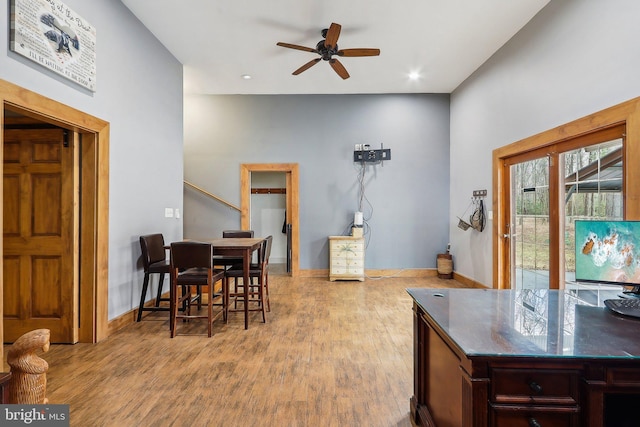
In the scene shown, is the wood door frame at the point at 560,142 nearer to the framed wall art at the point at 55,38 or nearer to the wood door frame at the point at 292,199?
the wood door frame at the point at 292,199

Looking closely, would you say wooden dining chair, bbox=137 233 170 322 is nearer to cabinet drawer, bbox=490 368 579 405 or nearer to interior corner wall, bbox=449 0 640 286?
cabinet drawer, bbox=490 368 579 405

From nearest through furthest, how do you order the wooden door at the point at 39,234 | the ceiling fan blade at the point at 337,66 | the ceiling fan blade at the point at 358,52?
the wooden door at the point at 39,234 → the ceiling fan blade at the point at 358,52 → the ceiling fan blade at the point at 337,66

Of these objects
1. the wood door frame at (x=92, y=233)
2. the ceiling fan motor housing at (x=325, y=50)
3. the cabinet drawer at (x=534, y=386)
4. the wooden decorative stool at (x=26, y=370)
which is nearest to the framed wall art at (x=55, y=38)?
the wood door frame at (x=92, y=233)

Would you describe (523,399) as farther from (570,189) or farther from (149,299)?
(149,299)

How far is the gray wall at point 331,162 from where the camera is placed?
6.00 meters

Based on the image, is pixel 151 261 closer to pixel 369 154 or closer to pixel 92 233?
pixel 92 233

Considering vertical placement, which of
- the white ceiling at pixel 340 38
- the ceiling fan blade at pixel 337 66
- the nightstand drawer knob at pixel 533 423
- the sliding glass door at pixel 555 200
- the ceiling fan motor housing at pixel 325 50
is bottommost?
the nightstand drawer knob at pixel 533 423

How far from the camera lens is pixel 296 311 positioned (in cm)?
391

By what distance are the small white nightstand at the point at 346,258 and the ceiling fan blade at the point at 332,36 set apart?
3.03 meters

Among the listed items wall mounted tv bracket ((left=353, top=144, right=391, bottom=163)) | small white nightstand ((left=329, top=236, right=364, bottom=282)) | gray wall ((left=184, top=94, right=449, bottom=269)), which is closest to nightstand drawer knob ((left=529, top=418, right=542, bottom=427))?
small white nightstand ((left=329, top=236, right=364, bottom=282))

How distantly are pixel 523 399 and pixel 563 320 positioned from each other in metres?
0.48

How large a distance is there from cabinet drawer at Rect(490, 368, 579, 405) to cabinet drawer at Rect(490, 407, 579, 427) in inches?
1.1

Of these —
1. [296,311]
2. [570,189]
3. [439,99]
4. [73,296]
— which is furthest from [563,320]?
[439,99]

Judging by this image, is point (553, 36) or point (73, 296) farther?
point (553, 36)
